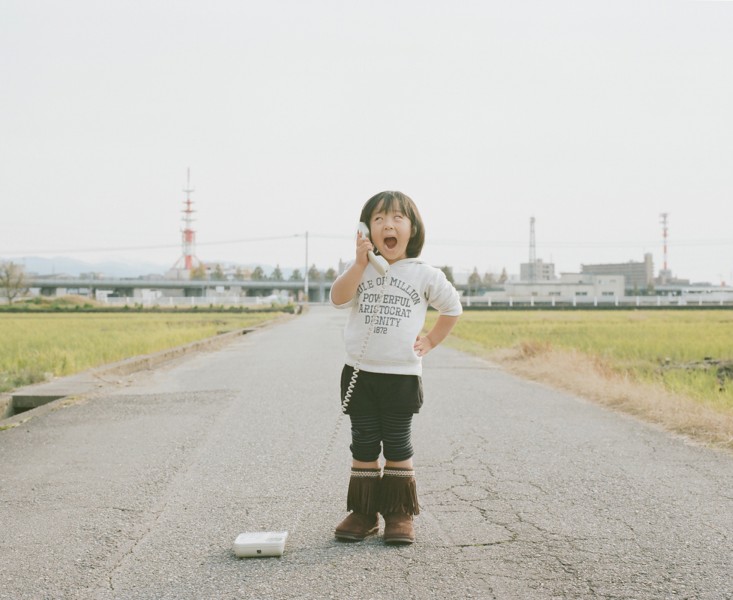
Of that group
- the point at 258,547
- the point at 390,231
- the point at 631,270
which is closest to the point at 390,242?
the point at 390,231

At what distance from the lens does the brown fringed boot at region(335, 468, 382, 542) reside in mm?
3120

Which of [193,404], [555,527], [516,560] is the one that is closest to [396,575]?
[516,560]

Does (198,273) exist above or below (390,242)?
above

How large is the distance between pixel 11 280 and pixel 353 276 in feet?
292

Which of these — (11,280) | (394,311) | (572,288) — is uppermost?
(11,280)

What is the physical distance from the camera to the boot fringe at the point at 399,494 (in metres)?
3.13

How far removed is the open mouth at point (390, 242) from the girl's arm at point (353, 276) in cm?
9

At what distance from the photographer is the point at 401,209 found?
3197 mm

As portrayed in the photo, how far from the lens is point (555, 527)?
328cm

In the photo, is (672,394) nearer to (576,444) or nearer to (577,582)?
(576,444)

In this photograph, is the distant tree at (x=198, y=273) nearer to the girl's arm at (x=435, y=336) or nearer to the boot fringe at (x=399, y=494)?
the girl's arm at (x=435, y=336)

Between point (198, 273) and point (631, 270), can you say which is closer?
point (198, 273)

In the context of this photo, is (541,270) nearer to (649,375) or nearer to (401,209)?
(649,375)

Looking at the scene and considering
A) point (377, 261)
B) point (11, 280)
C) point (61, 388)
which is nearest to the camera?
point (377, 261)
